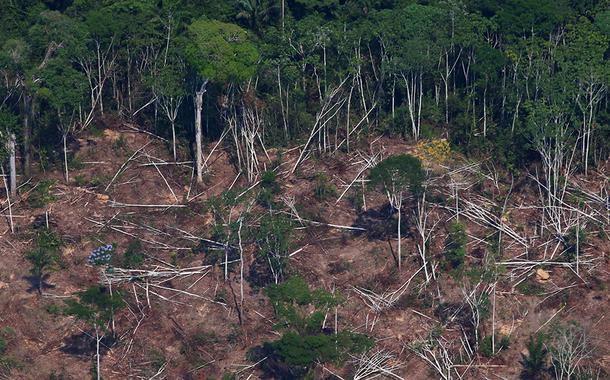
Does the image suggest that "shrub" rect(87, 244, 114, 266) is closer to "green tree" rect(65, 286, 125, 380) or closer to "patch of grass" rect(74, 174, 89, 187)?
"green tree" rect(65, 286, 125, 380)

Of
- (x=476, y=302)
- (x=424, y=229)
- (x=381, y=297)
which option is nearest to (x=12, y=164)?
(x=381, y=297)

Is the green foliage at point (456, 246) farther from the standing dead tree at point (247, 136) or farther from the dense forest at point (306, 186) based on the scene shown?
the standing dead tree at point (247, 136)

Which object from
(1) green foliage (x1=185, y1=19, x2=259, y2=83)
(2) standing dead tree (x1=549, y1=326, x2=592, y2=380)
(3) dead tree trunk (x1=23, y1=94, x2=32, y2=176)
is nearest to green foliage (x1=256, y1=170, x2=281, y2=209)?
(1) green foliage (x1=185, y1=19, x2=259, y2=83)

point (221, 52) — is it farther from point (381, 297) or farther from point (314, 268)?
point (381, 297)

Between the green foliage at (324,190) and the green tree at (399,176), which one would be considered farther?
the green foliage at (324,190)

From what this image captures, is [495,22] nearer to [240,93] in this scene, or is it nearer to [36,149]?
[240,93]

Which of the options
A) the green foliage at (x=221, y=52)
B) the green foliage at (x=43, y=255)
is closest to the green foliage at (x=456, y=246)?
the green foliage at (x=221, y=52)

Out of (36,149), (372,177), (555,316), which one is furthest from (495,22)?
(36,149)
